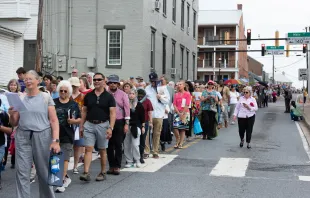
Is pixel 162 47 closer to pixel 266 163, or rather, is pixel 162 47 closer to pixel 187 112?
pixel 187 112

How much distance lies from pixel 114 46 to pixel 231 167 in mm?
15990

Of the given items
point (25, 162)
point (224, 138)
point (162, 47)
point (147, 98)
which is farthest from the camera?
point (162, 47)

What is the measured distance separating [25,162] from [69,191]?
1926mm

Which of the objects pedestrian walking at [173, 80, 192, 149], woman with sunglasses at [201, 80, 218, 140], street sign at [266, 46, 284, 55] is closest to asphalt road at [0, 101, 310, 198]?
pedestrian walking at [173, 80, 192, 149]

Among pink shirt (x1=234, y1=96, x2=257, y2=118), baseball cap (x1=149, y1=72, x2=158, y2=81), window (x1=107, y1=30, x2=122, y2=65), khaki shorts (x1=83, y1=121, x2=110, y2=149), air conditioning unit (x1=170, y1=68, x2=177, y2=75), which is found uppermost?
window (x1=107, y1=30, x2=122, y2=65)

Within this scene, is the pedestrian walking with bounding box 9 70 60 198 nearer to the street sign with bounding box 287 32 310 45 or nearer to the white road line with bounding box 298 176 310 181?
the white road line with bounding box 298 176 310 181

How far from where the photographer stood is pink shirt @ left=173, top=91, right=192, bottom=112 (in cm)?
1458

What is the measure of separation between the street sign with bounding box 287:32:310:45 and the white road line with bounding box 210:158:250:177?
2728cm

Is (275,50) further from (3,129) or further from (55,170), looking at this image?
(55,170)

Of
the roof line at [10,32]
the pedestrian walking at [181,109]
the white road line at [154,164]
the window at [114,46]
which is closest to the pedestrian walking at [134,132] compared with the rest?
the white road line at [154,164]

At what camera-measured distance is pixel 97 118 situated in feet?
30.7

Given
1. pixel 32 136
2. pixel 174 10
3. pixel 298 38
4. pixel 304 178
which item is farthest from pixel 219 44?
pixel 32 136

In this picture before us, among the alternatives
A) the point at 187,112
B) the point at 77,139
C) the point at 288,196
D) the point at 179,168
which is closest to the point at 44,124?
the point at 77,139

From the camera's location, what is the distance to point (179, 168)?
11086 mm
